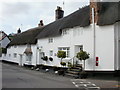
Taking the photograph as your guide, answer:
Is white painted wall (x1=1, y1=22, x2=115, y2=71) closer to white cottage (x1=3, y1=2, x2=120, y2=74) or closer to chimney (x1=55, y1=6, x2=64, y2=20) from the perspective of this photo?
white cottage (x1=3, y1=2, x2=120, y2=74)

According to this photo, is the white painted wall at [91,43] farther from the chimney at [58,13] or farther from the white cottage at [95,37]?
the chimney at [58,13]

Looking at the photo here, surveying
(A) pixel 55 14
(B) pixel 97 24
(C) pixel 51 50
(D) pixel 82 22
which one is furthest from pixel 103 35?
(A) pixel 55 14

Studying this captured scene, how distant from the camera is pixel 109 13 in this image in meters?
14.8

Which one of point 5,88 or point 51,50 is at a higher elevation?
point 51,50

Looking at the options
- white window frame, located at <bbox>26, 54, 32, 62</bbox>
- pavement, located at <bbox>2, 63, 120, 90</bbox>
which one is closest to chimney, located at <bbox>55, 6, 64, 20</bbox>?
white window frame, located at <bbox>26, 54, 32, 62</bbox>

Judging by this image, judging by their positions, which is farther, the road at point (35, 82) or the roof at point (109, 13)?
the roof at point (109, 13)

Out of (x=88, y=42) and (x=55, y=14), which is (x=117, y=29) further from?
(x=55, y=14)

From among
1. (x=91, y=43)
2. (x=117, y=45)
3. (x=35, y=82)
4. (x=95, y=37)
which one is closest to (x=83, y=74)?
(x=91, y=43)

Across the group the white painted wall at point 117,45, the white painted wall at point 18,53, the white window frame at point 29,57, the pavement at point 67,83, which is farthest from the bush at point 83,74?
the white window frame at point 29,57

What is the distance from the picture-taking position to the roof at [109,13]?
14100 millimetres

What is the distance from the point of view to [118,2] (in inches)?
594

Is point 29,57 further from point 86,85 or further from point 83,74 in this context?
Answer: point 86,85

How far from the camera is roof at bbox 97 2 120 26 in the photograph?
1410 cm

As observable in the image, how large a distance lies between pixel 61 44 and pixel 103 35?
6.96m
